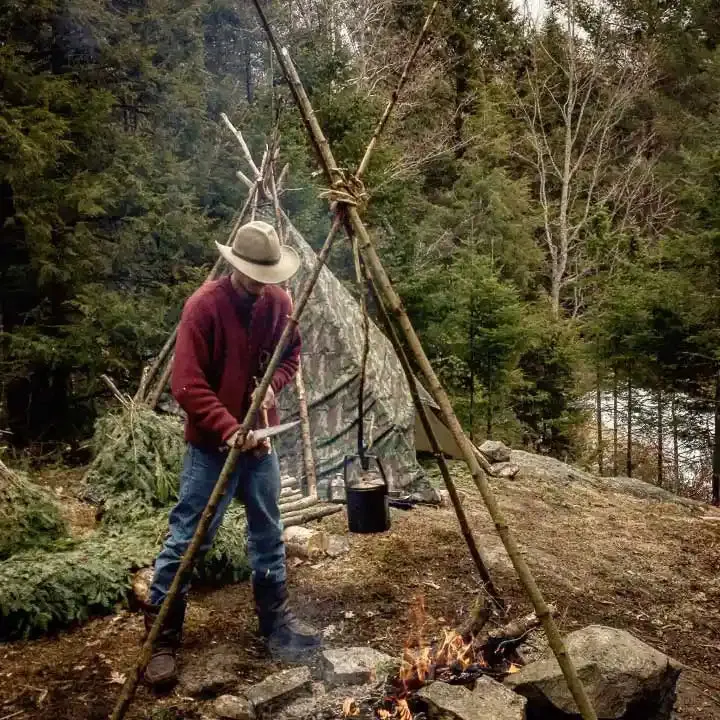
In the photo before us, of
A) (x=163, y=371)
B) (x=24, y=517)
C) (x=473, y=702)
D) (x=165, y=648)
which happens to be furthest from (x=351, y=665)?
(x=163, y=371)

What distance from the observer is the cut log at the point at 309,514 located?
222 inches

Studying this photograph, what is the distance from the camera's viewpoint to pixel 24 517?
438cm

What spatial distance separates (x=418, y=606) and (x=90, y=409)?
16.7ft

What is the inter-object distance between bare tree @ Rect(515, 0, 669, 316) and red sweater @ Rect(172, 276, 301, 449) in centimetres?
1451

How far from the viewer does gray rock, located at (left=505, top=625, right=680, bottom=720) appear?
2.88 meters

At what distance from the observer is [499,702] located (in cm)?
272

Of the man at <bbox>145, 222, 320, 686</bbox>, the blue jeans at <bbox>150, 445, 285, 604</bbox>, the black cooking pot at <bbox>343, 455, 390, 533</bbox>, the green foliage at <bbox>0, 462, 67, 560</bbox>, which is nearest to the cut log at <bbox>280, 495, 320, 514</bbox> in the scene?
the black cooking pot at <bbox>343, 455, 390, 533</bbox>

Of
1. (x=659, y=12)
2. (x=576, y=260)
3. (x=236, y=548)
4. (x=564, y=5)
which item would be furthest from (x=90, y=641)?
(x=659, y=12)

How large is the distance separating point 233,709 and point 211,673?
1.37 ft

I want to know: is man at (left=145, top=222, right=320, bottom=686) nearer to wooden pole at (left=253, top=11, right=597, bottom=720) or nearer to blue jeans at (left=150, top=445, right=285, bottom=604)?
blue jeans at (left=150, top=445, right=285, bottom=604)

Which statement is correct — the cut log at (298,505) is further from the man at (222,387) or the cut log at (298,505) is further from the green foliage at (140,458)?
the man at (222,387)

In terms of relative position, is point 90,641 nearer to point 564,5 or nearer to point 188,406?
point 188,406

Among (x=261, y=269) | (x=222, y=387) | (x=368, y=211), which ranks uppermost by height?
(x=368, y=211)

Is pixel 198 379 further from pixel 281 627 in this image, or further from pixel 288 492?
pixel 288 492
